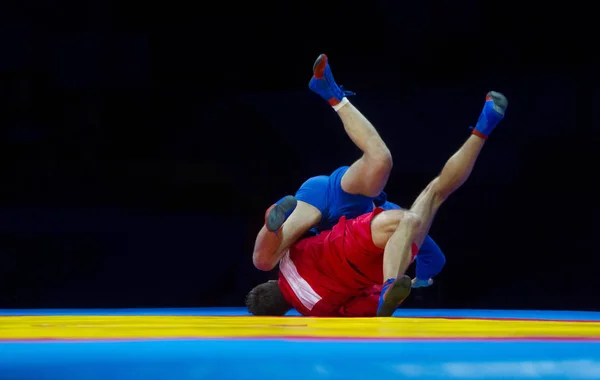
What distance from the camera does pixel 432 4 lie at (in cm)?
464

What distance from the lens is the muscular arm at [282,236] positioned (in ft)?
8.72

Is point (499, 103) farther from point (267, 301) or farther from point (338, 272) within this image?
point (267, 301)

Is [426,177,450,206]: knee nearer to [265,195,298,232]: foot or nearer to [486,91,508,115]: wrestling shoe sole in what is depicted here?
[486,91,508,115]: wrestling shoe sole

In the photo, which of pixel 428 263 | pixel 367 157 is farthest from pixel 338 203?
pixel 428 263

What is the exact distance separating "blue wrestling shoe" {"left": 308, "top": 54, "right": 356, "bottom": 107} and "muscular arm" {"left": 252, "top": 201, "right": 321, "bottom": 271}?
16.1 inches

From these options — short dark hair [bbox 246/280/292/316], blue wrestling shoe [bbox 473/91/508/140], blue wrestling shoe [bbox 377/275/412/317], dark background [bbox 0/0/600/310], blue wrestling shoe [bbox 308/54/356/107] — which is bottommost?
blue wrestling shoe [bbox 377/275/412/317]

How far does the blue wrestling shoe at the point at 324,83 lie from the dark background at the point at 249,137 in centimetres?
191

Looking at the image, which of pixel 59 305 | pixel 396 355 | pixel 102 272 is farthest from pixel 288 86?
pixel 396 355

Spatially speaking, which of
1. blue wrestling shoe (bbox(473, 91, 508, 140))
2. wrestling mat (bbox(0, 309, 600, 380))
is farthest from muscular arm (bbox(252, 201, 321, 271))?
wrestling mat (bbox(0, 309, 600, 380))

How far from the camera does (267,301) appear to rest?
280 cm

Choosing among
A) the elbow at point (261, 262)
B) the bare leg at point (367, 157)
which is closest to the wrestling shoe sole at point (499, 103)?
the bare leg at point (367, 157)

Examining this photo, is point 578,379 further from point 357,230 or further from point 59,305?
point 59,305

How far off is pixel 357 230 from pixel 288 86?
2.28 metres

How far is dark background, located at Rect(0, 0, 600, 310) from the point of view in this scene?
15.0ft
